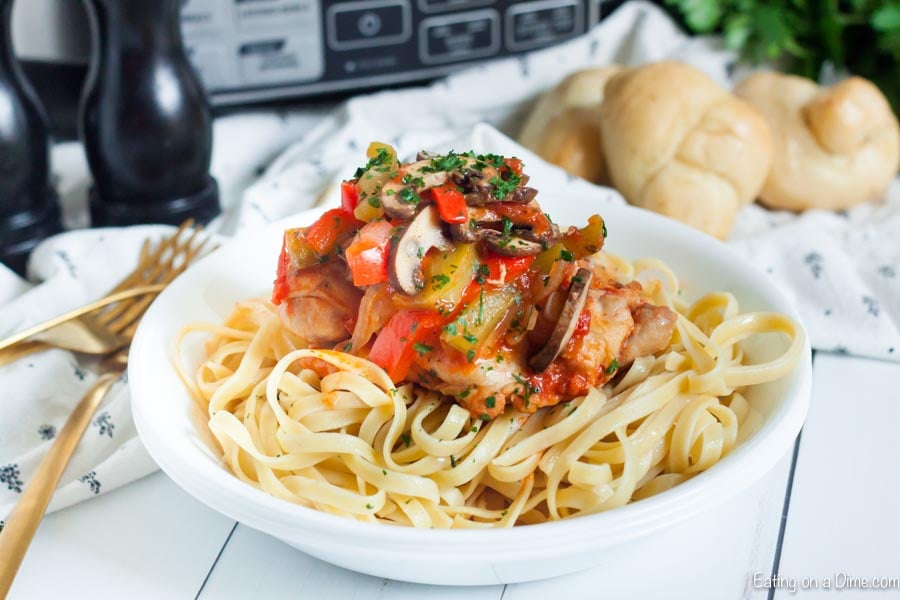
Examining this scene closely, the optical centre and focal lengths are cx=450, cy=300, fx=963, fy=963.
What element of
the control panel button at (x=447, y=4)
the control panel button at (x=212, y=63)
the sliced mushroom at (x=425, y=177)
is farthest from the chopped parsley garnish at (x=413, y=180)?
the control panel button at (x=447, y=4)

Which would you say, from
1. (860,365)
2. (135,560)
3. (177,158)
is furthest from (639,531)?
(177,158)

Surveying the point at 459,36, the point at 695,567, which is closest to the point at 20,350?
the point at 695,567

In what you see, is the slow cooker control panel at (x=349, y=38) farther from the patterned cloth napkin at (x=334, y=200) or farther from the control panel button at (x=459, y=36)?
the patterned cloth napkin at (x=334, y=200)

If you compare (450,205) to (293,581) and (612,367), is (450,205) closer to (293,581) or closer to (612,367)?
(612,367)

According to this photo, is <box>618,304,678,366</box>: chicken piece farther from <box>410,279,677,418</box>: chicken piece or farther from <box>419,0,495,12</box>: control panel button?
<box>419,0,495,12</box>: control panel button

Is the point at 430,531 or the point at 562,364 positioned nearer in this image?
the point at 430,531

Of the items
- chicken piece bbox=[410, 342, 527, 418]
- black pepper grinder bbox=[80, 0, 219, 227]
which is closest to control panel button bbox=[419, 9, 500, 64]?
black pepper grinder bbox=[80, 0, 219, 227]
